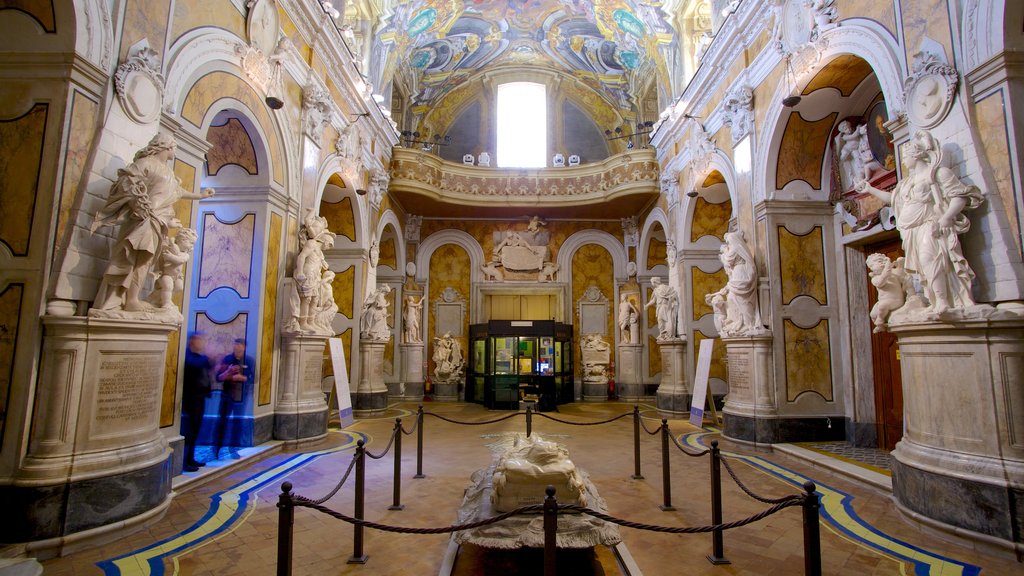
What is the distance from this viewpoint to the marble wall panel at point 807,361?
7.61 metres

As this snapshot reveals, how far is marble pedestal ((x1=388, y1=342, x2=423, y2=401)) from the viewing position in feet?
47.9

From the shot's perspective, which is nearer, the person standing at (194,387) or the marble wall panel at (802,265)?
the person standing at (194,387)

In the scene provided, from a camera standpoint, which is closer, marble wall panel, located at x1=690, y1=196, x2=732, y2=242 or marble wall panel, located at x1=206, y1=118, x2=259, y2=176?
marble wall panel, located at x1=206, y1=118, x2=259, y2=176

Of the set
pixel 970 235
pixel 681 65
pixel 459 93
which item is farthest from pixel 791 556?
pixel 459 93

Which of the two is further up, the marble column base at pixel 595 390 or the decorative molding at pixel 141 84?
the decorative molding at pixel 141 84

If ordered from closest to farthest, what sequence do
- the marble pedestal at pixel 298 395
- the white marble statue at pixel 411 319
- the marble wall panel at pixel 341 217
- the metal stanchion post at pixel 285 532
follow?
the metal stanchion post at pixel 285 532 < the marble pedestal at pixel 298 395 < the marble wall panel at pixel 341 217 < the white marble statue at pixel 411 319

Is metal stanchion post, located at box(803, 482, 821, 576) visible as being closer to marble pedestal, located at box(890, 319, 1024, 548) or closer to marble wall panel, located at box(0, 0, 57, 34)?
marble pedestal, located at box(890, 319, 1024, 548)

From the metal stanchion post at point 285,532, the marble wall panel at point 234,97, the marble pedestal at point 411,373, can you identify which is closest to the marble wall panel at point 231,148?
the marble wall panel at point 234,97

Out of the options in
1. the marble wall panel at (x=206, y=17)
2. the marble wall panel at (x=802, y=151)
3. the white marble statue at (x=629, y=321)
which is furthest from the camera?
the white marble statue at (x=629, y=321)

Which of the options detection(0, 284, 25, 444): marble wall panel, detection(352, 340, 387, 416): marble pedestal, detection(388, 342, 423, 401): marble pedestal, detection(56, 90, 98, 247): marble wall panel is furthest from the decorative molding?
detection(388, 342, 423, 401): marble pedestal

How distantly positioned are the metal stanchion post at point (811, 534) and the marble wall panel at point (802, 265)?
5.75 m

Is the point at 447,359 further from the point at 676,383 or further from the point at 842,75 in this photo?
→ the point at 842,75

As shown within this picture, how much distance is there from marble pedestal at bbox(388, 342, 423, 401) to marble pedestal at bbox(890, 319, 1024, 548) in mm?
11813

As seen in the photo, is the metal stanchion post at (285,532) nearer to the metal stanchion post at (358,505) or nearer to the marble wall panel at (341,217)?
the metal stanchion post at (358,505)
